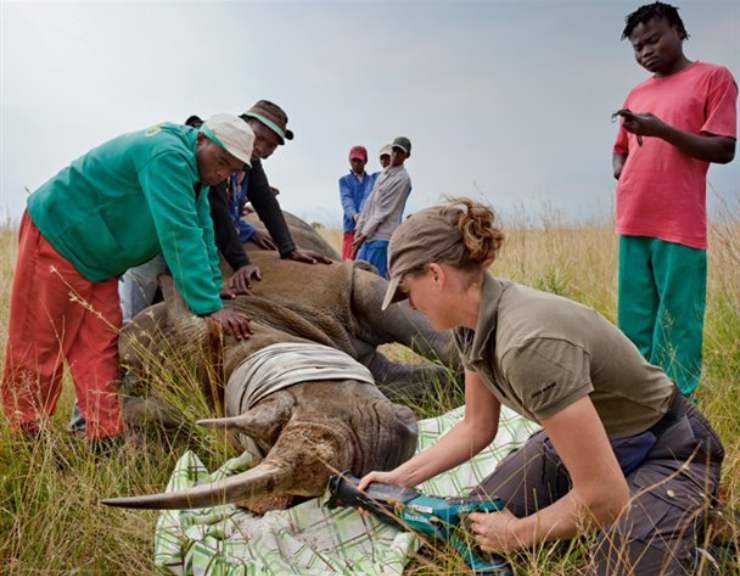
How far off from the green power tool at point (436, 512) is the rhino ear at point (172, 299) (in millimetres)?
1812

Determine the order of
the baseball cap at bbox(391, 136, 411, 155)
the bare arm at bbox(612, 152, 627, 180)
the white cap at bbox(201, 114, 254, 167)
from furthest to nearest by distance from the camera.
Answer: the baseball cap at bbox(391, 136, 411, 155)
the bare arm at bbox(612, 152, 627, 180)
the white cap at bbox(201, 114, 254, 167)

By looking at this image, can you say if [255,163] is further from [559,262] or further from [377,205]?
[559,262]

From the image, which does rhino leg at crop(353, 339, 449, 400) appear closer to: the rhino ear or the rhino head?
the rhino ear

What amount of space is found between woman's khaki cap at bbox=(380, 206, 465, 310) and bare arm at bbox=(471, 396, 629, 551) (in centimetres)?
60

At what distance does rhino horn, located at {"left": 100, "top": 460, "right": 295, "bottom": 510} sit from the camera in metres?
2.34

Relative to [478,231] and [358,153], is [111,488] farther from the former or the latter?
[358,153]

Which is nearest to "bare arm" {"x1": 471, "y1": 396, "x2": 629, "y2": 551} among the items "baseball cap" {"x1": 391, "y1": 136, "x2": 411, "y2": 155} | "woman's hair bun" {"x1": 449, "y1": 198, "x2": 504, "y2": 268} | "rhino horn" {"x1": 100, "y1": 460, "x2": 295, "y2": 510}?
"woman's hair bun" {"x1": 449, "y1": 198, "x2": 504, "y2": 268}

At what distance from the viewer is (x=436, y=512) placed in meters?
2.54

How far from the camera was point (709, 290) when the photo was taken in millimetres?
6922

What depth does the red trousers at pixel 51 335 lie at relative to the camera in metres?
4.08

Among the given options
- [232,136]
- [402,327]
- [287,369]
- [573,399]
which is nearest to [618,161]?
[402,327]

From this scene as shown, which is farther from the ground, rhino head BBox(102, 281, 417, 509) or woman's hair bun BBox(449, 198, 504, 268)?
woman's hair bun BBox(449, 198, 504, 268)

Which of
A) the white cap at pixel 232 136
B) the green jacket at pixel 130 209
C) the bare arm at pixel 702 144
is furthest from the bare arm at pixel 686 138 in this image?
the green jacket at pixel 130 209

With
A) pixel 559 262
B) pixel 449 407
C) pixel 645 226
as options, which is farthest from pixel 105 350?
pixel 559 262
